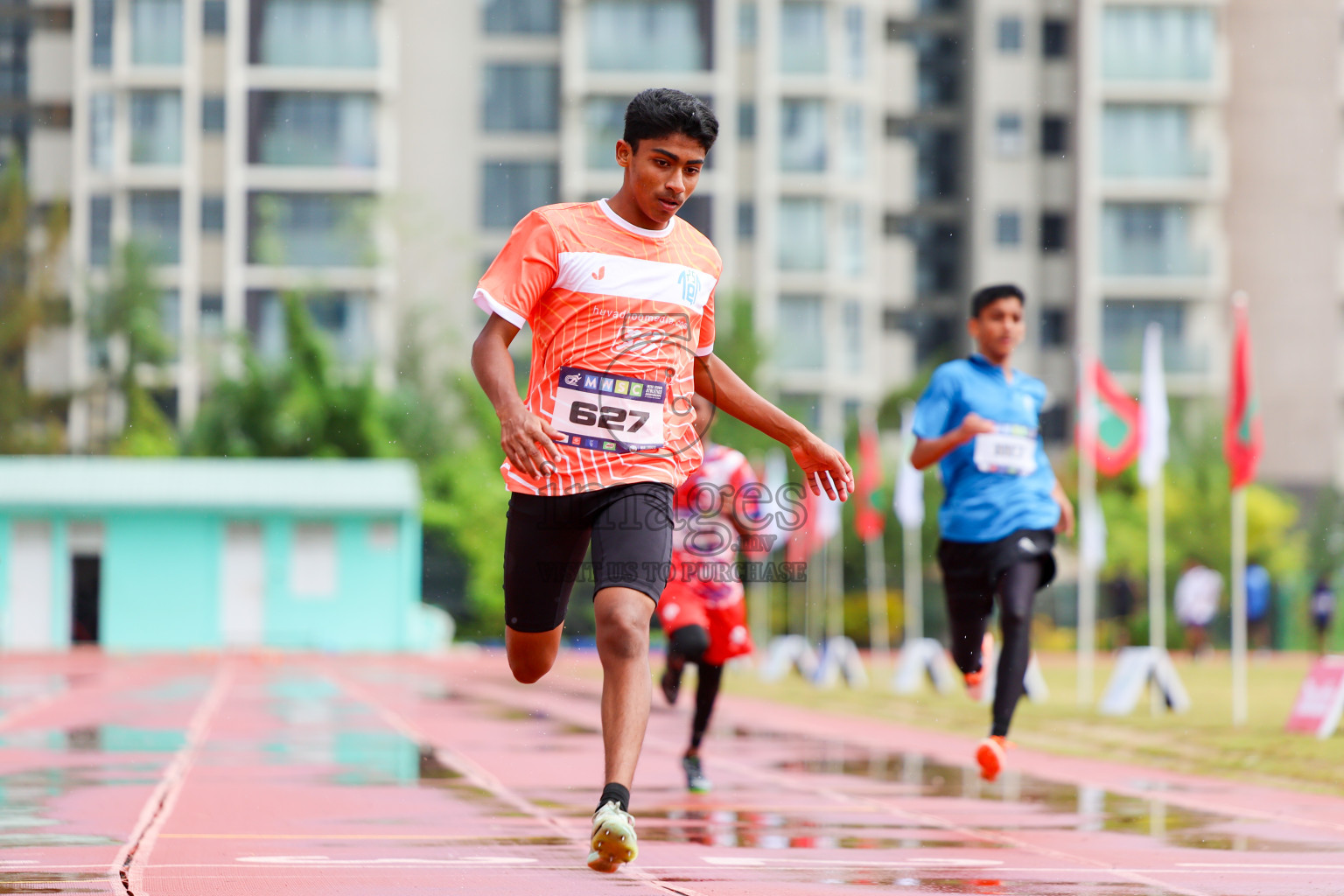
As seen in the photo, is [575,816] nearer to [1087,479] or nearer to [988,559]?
[988,559]

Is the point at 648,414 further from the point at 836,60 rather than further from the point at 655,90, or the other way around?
the point at 836,60

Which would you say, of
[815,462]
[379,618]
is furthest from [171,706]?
[379,618]

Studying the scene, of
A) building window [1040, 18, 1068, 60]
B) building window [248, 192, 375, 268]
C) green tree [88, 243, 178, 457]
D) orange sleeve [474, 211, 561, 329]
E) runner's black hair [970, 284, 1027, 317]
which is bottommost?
orange sleeve [474, 211, 561, 329]

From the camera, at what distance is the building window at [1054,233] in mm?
64812

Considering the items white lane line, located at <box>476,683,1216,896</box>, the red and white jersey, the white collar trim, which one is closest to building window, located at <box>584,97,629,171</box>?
white lane line, located at <box>476,683,1216,896</box>

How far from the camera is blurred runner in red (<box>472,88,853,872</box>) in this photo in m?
5.57

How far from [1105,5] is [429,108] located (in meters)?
21.7

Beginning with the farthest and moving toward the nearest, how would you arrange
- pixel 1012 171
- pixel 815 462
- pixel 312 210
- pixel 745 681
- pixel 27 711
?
pixel 1012 171
pixel 312 210
pixel 745 681
pixel 27 711
pixel 815 462

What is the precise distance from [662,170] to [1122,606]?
37650mm

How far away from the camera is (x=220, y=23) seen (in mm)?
61219

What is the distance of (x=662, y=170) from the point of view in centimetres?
574

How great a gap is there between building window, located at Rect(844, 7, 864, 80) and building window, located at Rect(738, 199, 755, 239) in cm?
534

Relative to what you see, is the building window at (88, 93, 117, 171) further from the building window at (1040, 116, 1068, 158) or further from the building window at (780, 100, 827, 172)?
the building window at (1040, 116, 1068, 158)

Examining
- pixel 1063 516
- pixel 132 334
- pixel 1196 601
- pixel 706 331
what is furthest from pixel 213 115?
pixel 706 331
